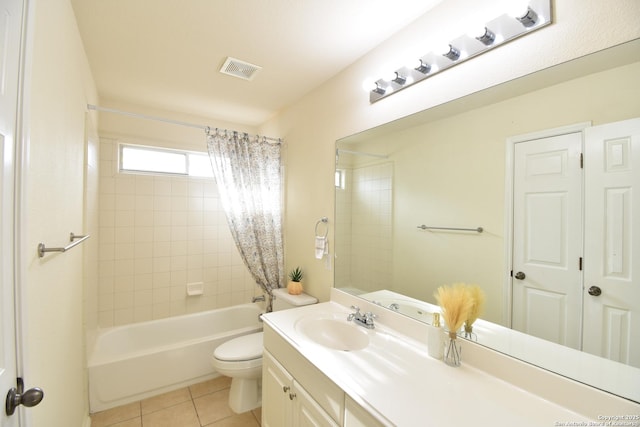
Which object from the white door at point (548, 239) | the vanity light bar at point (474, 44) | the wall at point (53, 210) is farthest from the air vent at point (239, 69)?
the white door at point (548, 239)

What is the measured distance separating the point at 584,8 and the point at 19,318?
1980 mm

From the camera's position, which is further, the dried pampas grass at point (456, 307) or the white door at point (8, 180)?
the dried pampas grass at point (456, 307)

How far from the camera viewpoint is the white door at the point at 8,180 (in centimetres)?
69

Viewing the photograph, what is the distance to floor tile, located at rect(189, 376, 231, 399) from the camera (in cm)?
232

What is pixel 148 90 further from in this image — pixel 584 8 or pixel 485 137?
pixel 584 8

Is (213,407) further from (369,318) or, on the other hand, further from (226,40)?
(226,40)

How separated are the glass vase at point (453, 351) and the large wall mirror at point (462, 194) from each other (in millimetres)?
99

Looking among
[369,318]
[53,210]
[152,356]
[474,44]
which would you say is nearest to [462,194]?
[474,44]

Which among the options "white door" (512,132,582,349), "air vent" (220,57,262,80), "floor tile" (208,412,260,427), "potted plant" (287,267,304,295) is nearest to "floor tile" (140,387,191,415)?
"floor tile" (208,412,260,427)

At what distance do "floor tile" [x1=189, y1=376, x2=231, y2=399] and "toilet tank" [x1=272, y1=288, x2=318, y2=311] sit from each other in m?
0.79

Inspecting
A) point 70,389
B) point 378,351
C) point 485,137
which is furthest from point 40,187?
point 485,137

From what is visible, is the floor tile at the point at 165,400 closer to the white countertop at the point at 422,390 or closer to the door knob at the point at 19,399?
the white countertop at the point at 422,390

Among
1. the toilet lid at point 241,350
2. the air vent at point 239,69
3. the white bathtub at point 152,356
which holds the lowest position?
the white bathtub at point 152,356

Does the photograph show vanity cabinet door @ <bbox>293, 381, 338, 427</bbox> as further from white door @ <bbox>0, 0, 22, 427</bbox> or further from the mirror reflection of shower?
white door @ <bbox>0, 0, 22, 427</bbox>
